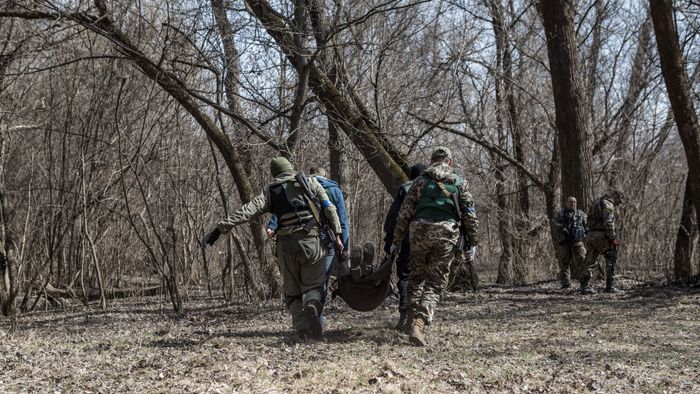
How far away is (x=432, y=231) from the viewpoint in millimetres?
6777

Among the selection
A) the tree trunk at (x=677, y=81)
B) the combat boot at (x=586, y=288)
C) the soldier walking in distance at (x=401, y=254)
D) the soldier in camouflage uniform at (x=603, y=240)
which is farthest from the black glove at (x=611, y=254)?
the soldier walking in distance at (x=401, y=254)

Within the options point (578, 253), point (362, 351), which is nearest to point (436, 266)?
point (362, 351)

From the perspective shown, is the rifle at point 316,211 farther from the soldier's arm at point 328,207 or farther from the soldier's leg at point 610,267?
the soldier's leg at point 610,267

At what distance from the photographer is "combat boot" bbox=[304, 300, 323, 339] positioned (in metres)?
6.87

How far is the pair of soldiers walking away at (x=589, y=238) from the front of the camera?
38.8 feet

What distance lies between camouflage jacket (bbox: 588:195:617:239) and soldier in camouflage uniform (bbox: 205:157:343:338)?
20.8ft

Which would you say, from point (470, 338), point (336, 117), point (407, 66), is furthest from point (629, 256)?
point (470, 338)

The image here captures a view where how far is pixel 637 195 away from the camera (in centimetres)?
1758

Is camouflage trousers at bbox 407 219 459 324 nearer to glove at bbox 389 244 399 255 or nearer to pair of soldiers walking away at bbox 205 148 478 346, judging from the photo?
pair of soldiers walking away at bbox 205 148 478 346

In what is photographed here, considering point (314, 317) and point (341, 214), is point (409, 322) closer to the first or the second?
point (314, 317)

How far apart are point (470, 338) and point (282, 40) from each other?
475cm

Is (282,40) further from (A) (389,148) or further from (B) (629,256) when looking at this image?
(B) (629,256)

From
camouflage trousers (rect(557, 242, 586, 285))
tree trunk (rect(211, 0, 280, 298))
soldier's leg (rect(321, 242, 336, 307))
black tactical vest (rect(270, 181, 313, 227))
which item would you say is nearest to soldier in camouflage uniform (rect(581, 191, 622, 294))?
camouflage trousers (rect(557, 242, 586, 285))

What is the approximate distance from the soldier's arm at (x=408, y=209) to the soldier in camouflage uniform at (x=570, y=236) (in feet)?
21.5
